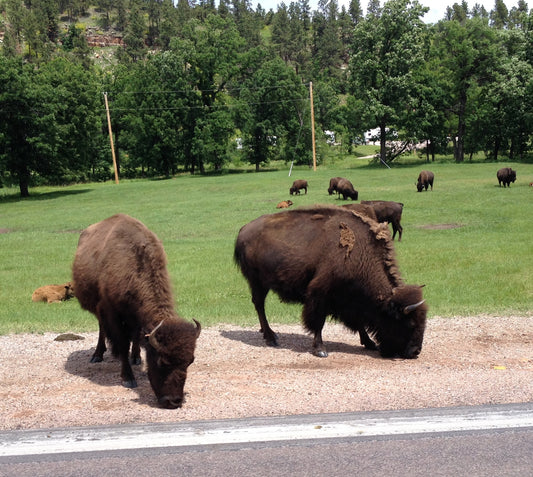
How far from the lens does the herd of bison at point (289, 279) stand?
7367 mm

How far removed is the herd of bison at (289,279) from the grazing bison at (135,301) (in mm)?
14

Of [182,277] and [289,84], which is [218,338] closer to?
[182,277]

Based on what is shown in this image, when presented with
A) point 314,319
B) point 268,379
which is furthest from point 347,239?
point 268,379

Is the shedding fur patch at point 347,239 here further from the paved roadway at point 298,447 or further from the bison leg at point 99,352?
the bison leg at point 99,352

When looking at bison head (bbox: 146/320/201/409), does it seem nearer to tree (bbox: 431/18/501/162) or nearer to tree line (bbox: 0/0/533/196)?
tree line (bbox: 0/0/533/196)

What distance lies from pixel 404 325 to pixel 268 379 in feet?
7.94

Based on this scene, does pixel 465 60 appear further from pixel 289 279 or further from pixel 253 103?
pixel 289 279

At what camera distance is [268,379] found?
713cm

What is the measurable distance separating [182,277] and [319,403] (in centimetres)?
1157

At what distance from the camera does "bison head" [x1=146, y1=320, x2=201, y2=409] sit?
6.29 metres

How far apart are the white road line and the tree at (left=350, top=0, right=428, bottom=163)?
62.5m

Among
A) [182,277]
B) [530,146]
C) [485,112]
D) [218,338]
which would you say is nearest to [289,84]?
[485,112]

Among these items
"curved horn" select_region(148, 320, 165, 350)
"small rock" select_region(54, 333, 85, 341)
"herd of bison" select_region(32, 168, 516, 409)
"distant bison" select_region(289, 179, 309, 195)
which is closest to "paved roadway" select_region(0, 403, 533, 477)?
"curved horn" select_region(148, 320, 165, 350)

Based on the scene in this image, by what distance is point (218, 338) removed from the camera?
966 cm
